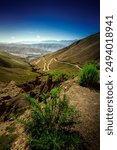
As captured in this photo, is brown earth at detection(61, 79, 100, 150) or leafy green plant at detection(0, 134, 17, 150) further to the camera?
leafy green plant at detection(0, 134, 17, 150)

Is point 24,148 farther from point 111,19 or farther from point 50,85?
point 50,85

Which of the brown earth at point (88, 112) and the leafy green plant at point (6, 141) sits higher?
the brown earth at point (88, 112)

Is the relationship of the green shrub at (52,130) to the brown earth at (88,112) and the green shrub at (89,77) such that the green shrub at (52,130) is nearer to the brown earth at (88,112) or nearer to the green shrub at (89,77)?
the brown earth at (88,112)

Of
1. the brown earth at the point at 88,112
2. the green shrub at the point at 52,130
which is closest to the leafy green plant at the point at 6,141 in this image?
the green shrub at the point at 52,130

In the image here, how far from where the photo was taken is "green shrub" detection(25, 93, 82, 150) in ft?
28.8

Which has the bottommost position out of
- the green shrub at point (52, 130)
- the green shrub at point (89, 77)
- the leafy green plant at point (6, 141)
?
the leafy green plant at point (6, 141)

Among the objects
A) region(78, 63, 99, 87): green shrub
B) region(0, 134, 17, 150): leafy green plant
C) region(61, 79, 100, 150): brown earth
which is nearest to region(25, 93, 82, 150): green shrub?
region(61, 79, 100, 150): brown earth

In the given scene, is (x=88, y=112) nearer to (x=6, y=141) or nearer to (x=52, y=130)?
(x=52, y=130)

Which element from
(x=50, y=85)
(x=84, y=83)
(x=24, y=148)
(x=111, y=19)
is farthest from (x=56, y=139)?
(x=50, y=85)

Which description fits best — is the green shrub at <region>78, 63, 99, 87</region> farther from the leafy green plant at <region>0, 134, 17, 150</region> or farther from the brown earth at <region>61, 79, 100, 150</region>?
the leafy green plant at <region>0, 134, 17, 150</region>

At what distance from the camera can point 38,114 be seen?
408 inches

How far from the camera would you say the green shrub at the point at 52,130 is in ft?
28.8

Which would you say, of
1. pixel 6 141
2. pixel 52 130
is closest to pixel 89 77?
pixel 6 141

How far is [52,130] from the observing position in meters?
9.66
